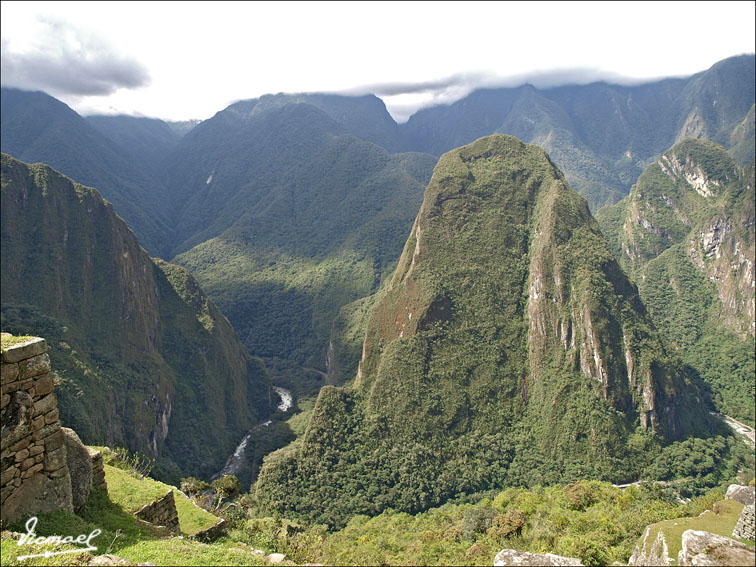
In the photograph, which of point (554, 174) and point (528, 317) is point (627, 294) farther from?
point (554, 174)

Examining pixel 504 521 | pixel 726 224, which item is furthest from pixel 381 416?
pixel 726 224

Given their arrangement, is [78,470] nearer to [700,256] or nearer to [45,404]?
[45,404]

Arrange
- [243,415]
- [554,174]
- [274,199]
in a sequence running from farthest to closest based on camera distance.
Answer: [274,199]
[243,415]
[554,174]

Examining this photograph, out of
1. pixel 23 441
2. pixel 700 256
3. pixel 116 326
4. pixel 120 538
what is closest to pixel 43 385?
pixel 23 441

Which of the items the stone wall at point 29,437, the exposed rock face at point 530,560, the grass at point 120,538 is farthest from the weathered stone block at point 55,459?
the exposed rock face at point 530,560

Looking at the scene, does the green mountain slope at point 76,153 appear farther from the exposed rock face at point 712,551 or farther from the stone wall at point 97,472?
the exposed rock face at point 712,551
